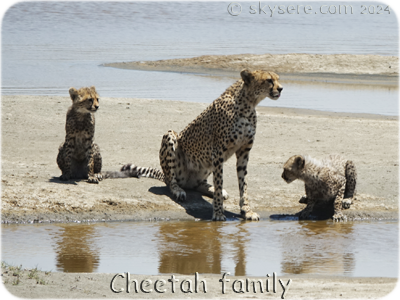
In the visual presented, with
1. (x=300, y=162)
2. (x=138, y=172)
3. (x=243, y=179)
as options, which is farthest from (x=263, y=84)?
(x=138, y=172)

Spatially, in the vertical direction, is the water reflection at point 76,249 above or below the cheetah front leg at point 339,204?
below

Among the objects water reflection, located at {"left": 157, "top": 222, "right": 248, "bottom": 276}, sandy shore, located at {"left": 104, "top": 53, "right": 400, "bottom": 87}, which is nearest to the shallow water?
sandy shore, located at {"left": 104, "top": 53, "right": 400, "bottom": 87}

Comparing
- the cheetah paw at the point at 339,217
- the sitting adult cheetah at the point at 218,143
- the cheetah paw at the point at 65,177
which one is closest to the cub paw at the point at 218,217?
the sitting adult cheetah at the point at 218,143

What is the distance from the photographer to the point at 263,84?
8.04 metres

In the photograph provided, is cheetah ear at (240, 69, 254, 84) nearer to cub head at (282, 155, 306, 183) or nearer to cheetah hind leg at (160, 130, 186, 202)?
cub head at (282, 155, 306, 183)

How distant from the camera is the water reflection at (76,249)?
6.08 meters

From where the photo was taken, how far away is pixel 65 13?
43875mm

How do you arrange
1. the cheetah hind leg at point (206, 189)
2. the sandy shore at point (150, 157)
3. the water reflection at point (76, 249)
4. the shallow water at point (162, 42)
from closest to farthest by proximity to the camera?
the water reflection at point (76, 249), the sandy shore at point (150, 157), the cheetah hind leg at point (206, 189), the shallow water at point (162, 42)

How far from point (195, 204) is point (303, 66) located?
747 inches

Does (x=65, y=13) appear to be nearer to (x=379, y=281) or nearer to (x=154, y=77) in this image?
(x=154, y=77)

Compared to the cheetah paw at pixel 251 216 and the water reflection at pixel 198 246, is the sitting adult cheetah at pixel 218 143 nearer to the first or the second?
the cheetah paw at pixel 251 216

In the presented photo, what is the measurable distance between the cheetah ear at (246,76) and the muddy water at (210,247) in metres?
1.68

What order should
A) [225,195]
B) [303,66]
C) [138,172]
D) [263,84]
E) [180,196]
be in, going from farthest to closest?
1. [303,66]
2. [138,172]
3. [225,195]
4. [180,196]
5. [263,84]

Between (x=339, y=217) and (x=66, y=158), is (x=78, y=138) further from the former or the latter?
(x=339, y=217)
